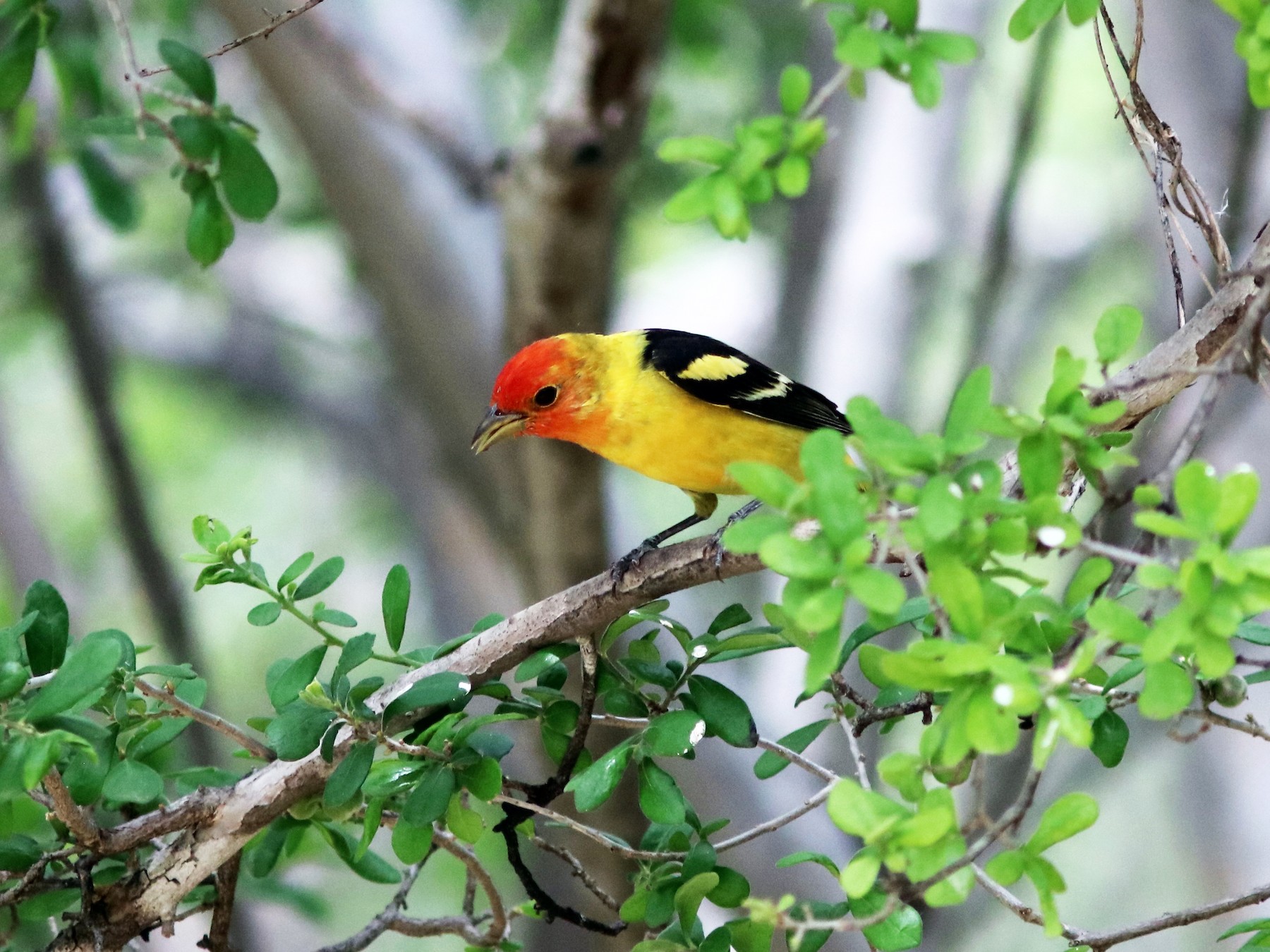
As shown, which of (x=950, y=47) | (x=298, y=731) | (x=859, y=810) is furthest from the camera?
(x=298, y=731)

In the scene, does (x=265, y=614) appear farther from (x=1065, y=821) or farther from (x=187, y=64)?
(x=1065, y=821)

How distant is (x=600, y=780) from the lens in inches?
91.0

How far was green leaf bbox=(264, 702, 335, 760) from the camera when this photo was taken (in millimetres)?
2344

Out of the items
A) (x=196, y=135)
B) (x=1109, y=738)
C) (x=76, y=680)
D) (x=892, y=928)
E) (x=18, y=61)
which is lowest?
(x=892, y=928)

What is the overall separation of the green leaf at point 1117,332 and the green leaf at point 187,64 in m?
2.15

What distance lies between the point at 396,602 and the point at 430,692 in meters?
0.26

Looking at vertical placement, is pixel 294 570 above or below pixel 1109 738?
above

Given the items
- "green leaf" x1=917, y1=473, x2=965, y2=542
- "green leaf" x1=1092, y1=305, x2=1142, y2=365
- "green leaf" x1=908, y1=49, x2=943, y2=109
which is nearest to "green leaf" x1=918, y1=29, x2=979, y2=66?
"green leaf" x1=908, y1=49, x2=943, y2=109

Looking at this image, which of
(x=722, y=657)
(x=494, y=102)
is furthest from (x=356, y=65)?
(x=722, y=657)

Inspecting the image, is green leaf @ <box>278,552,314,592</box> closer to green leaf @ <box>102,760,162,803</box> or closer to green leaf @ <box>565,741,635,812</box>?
green leaf @ <box>102,760,162,803</box>

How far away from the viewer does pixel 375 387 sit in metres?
10.7

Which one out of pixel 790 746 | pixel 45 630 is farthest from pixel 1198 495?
pixel 45 630

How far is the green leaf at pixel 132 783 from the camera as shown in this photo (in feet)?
7.48

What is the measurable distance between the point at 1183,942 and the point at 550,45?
918cm
